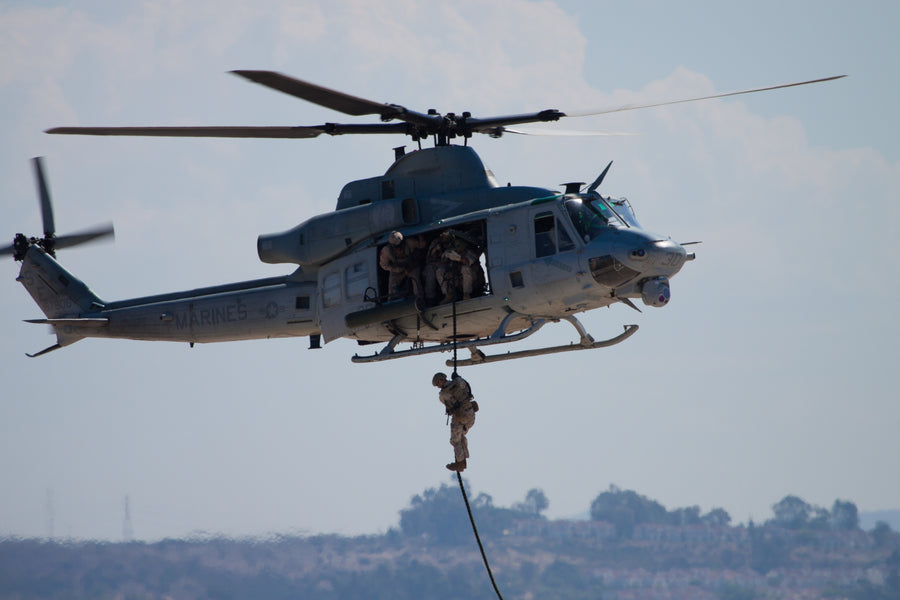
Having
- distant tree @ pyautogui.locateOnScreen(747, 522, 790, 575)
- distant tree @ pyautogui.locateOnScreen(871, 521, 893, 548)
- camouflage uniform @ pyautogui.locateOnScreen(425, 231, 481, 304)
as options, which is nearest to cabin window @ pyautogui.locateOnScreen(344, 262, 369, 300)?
camouflage uniform @ pyautogui.locateOnScreen(425, 231, 481, 304)

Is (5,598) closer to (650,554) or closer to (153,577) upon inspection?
(153,577)

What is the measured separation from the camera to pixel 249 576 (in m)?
40.7

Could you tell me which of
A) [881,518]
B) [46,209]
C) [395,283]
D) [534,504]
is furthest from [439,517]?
[881,518]

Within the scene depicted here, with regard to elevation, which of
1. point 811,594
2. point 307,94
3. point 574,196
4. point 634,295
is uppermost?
point 307,94

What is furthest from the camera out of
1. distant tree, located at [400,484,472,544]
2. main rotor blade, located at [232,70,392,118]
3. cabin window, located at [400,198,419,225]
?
distant tree, located at [400,484,472,544]

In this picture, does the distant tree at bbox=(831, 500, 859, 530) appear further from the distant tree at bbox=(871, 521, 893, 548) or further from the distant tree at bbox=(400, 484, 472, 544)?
the distant tree at bbox=(400, 484, 472, 544)

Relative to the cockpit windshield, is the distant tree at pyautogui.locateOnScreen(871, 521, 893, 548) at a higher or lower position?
lower

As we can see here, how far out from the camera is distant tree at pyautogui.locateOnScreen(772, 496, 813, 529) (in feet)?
262

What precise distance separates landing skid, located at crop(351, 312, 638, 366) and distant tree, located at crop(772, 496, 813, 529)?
217ft

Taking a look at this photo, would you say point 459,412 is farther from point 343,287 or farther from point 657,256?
point 657,256

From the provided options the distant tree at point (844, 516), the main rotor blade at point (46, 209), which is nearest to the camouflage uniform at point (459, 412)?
the main rotor blade at point (46, 209)

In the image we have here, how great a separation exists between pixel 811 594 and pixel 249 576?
40.1 meters

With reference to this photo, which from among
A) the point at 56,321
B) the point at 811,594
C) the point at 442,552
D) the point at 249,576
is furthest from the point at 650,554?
the point at 56,321

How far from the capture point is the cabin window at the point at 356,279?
58.4ft
